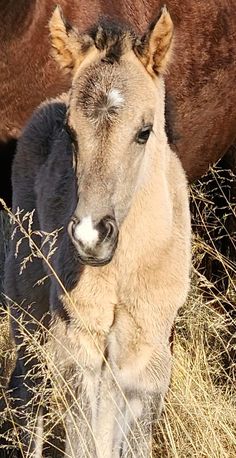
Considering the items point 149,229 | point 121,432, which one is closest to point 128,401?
point 121,432

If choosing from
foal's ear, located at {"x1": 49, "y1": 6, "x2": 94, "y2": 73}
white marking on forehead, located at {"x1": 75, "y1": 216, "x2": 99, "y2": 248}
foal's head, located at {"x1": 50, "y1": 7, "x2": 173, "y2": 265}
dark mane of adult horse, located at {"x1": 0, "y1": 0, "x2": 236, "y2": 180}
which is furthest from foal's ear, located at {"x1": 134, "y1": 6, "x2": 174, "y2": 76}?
white marking on forehead, located at {"x1": 75, "y1": 216, "x2": 99, "y2": 248}

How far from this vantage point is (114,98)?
5.34m

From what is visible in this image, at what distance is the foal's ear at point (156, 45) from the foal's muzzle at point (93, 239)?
757 millimetres

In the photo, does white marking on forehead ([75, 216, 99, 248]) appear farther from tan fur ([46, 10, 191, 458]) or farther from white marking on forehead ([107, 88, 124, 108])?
white marking on forehead ([107, 88, 124, 108])

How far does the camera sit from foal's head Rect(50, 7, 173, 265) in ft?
17.1

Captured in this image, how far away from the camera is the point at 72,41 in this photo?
5672 millimetres

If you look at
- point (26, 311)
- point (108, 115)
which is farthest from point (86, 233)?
point (26, 311)

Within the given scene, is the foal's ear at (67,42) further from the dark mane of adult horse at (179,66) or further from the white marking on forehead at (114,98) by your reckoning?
the dark mane of adult horse at (179,66)

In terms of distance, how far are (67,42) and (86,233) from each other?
0.95m

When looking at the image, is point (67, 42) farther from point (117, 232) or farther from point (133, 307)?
point (133, 307)

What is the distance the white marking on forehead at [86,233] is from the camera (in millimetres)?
5121

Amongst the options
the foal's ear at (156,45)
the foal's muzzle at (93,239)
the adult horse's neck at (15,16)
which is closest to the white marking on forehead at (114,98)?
the foal's ear at (156,45)

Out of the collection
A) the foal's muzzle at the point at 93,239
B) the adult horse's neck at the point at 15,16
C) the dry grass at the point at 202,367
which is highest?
the adult horse's neck at the point at 15,16

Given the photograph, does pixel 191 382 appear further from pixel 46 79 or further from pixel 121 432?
pixel 46 79
